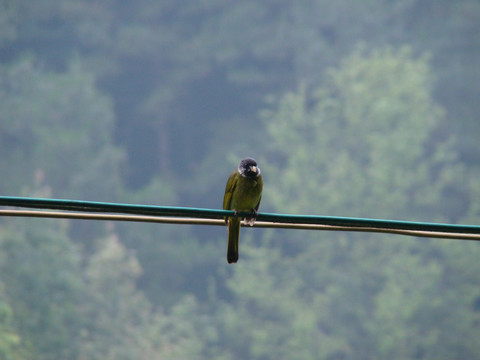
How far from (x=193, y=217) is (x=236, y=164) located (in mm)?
42933

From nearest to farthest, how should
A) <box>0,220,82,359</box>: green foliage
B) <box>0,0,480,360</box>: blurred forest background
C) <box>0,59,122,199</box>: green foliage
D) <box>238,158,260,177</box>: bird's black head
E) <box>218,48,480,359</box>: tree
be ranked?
1. <box>238,158,260,177</box>: bird's black head
2. <box>0,220,82,359</box>: green foliage
3. <box>0,0,480,360</box>: blurred forest background
4. <box>218,48,480,359</box>: tree
5. <box>0,59,122,199</box>: green foliage

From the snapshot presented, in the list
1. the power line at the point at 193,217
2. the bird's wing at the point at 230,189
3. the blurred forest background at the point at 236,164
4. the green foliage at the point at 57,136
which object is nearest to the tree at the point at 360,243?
the blurred forest background at the point at 236,164

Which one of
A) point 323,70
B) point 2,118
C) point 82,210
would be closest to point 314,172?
point 323,70

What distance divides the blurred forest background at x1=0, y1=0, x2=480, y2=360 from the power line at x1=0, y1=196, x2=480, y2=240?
79.0 feet

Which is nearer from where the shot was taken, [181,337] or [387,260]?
[181,337]

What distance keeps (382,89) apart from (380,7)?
1229cm

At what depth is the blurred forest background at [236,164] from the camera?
3647 cm

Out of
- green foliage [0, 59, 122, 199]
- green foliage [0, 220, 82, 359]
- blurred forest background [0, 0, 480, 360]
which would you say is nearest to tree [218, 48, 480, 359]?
blurred forest background [0, 0, 480, 360]

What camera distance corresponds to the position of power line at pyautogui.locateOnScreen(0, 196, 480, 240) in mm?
Result: 3664

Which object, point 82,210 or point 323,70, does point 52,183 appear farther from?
point 82,210

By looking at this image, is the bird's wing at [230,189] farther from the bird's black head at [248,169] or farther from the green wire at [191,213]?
the green wire at [191,213]

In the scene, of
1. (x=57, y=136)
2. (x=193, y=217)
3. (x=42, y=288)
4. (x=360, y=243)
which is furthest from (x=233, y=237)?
(x=57, y=136)

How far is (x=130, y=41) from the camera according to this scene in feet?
186

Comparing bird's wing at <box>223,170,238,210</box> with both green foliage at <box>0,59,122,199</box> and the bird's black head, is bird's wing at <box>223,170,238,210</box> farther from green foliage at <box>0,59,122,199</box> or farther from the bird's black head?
green foliage at <box>0,59,122,199</box>
